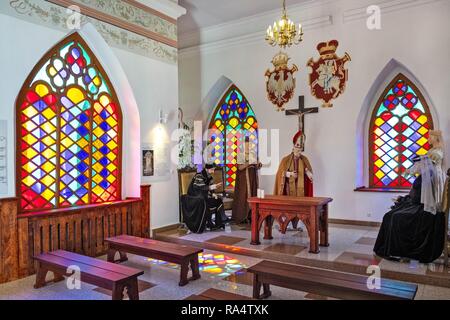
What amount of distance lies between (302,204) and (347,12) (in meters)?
→ 4.10

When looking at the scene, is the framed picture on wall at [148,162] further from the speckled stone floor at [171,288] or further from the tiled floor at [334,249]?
the speckled stone floor at [171,288]

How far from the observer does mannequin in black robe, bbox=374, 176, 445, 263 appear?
14.1 feet

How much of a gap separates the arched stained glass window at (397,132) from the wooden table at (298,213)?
7.64ft

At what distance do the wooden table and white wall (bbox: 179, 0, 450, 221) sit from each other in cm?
195

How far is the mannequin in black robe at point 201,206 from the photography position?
Result: 629 centimetres

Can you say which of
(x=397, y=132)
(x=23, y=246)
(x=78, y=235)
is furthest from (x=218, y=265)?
(x=397, y=132)

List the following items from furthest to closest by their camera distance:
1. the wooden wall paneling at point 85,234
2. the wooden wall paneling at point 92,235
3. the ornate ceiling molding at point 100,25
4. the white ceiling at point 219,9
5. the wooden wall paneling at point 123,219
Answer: the white ceiling at point 219,9
the wooden wall paneling at point 123,219
the wooden wall paneling at point 92,235
the wooden wall paneling at point 85,234
the ornate ceiling molding at point 100,25

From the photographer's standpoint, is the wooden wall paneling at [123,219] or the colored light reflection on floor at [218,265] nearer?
the colored light reflection on floor at [218,265]

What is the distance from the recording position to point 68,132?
5.14m

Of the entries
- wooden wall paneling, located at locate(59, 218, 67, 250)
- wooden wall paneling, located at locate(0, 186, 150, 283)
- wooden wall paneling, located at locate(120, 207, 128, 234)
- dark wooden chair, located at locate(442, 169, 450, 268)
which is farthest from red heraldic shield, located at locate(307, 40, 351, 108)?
wooden wall paneling, located at locate(59, 218, 67, 250)

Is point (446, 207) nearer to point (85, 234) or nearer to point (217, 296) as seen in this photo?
point (217, 296)

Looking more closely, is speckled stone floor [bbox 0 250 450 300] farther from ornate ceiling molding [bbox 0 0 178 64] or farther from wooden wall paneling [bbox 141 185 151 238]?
ornate ceiling molding [bbox 0 0 178 64]

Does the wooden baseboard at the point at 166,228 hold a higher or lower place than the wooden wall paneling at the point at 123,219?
lower

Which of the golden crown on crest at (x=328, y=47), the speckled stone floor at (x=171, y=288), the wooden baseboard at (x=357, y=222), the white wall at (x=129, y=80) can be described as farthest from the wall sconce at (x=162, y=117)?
the wooden baseboard at (x=357, y=222)
